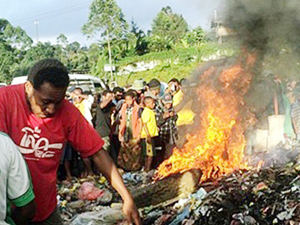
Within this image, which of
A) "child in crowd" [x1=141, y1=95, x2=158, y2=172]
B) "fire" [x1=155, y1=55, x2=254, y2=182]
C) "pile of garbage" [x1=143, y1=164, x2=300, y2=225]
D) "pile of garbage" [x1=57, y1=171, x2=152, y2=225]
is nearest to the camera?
"pile of garbage" [x1=57, y1=171, x2=152, y2=225]

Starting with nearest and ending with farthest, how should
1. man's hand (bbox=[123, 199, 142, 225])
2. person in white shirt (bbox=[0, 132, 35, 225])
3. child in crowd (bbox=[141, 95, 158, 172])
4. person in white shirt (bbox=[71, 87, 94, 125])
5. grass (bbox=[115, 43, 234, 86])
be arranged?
person in white shirt (bbox=[0, 132, 35, 225]) → man's hand (bbox=[123, 199, 142, 225]) → child in crowd (bbox=[141, 95, 158, 172]) → person in white shirt (bbox=[71, 87, 94, 125]) → grass (bbox=[115, 43, 234, 86])

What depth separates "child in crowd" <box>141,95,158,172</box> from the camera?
9922 mm

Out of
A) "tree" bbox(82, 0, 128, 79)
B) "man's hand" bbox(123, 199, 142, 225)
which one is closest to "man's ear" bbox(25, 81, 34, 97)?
"man's hand" bbox(123, 199, 142, 225)

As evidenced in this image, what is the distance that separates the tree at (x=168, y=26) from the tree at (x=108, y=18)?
333cm

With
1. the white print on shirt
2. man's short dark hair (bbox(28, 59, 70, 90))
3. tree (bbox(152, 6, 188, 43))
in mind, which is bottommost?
the white print on shirt

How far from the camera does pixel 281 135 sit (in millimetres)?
9859

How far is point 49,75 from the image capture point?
120 inches

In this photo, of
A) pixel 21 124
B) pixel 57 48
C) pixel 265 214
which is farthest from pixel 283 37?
pixel 57 48

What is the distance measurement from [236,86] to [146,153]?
2257 millimetres

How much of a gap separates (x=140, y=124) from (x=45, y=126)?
6.79 m

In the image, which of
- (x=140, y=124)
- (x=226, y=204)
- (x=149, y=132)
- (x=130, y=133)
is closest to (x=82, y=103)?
(x=130, y=133)

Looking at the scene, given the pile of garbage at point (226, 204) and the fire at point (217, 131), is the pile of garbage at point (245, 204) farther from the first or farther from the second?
the fire at point (217, 131)

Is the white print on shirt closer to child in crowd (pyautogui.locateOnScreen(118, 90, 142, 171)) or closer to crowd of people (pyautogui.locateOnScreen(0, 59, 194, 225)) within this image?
crowd of people (pyautogui.locateOnScreen(0, 59, 194, 225))

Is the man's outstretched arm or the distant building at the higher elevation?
the distant building
